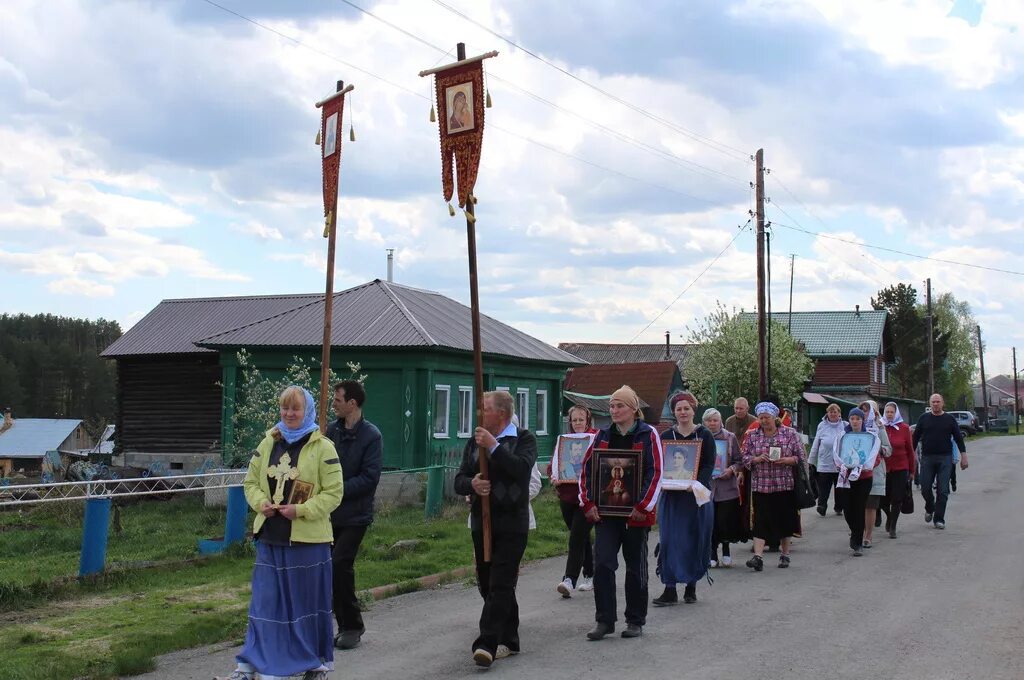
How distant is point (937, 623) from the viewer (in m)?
8.60

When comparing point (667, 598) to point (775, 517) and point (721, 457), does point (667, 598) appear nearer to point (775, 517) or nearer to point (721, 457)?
point (721, 457)

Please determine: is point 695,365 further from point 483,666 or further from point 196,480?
point 483,666

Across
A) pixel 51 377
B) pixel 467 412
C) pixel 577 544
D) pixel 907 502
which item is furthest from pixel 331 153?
pixel 51 377

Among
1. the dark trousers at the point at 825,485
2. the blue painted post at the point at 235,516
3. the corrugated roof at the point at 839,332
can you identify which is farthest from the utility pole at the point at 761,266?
the corrugated roof at the point at 839,332

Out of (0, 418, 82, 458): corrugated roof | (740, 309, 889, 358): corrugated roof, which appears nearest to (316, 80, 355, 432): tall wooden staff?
(740, 309, 889, 358): corrugated roof

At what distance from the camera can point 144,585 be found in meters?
11.0

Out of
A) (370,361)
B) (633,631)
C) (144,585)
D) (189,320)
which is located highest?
(189,320)

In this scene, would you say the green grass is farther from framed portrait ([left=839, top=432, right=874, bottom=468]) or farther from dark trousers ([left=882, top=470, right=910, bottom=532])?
dark trousers ([left=882, top=470, right=910, bottom=532])

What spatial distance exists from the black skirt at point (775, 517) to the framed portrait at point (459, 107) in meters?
5.97

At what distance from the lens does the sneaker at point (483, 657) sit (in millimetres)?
7023

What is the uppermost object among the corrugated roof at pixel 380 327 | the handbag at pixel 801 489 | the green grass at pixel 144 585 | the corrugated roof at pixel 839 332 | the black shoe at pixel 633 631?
the corrugated roof at pixel 839 332

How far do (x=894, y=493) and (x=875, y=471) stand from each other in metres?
0.94

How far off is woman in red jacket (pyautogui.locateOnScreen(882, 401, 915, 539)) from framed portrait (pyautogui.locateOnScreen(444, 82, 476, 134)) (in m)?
8.97

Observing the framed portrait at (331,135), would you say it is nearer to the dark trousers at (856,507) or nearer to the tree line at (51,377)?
the dark trousers at (856,507)
